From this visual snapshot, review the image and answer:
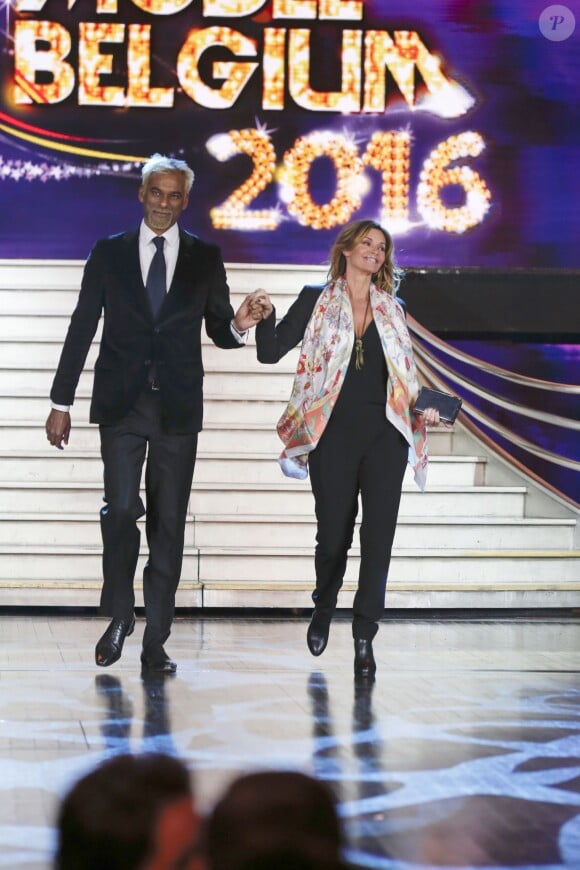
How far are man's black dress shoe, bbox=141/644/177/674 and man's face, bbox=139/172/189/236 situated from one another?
1.31 meters

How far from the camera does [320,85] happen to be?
30.5ft

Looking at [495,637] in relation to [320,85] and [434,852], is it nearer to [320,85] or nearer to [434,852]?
[434,852]

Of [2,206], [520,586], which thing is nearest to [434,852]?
[520,586]

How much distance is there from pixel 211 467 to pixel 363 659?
267 cm

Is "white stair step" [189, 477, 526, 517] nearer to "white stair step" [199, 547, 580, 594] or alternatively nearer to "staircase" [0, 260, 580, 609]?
"staircase" [0, 260, 580, 609]

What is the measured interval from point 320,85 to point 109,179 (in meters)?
1.40

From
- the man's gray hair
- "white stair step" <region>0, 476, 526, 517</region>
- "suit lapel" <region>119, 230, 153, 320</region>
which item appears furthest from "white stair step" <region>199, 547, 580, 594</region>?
the man's gray hair

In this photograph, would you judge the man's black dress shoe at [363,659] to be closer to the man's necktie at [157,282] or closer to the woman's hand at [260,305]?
the woman's hand at [260,305]

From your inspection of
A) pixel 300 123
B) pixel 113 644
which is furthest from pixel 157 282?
pixel 300 123

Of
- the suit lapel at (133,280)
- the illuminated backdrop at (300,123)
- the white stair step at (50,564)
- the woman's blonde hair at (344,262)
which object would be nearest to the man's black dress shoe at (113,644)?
the suit lapel at (133,280)

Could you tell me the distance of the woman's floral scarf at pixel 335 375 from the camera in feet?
15.7

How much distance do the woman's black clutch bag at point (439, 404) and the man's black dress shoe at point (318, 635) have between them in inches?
29.5

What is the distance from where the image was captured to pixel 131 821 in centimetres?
109

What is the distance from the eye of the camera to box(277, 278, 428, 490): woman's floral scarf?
4.80m
